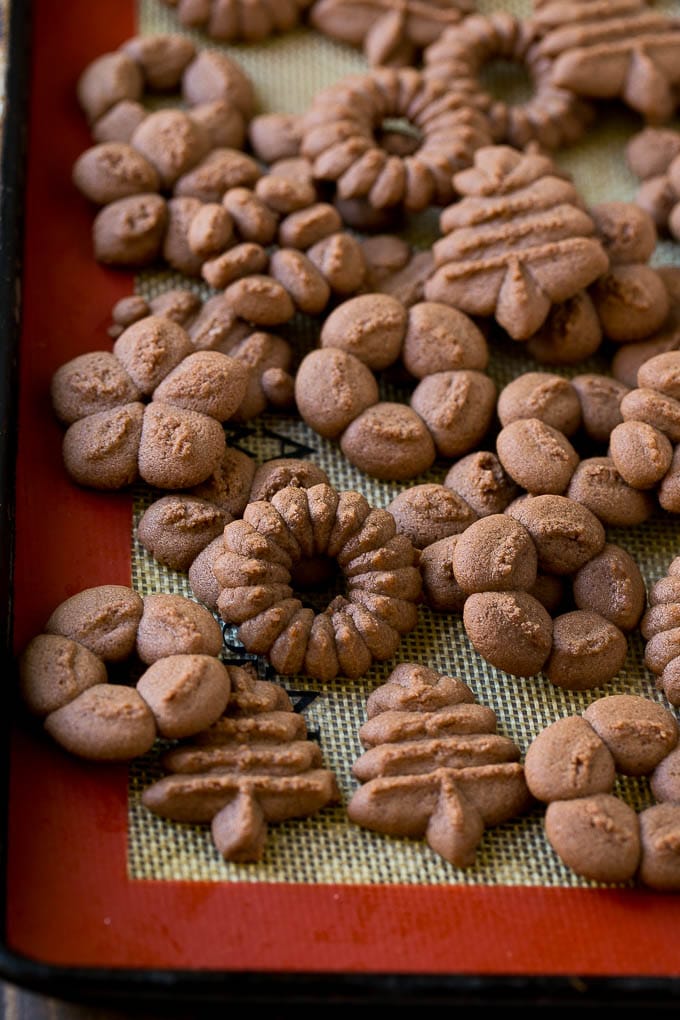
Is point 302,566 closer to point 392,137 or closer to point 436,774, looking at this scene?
point 436,774

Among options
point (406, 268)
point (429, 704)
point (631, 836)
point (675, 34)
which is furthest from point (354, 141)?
point (631, 836)

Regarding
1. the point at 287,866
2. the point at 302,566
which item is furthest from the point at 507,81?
the point at 287,866

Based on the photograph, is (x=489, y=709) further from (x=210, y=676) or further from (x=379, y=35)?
(x=379, y=35)

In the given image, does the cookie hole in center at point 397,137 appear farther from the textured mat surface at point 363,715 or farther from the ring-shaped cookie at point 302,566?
the ring-shaped cookie at point 302,566

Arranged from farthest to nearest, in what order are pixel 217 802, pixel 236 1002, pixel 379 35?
pixel 379 35 < pixel 217 802 < pixel 236 1002

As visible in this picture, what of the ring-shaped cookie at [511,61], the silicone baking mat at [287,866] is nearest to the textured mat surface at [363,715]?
the silicone baking mat at [287,866]

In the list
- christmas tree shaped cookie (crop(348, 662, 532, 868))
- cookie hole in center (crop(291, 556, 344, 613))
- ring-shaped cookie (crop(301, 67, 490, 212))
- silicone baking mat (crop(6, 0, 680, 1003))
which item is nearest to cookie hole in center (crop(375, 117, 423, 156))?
ring-shaped cookie (crop(301, 67, 490, 212))
